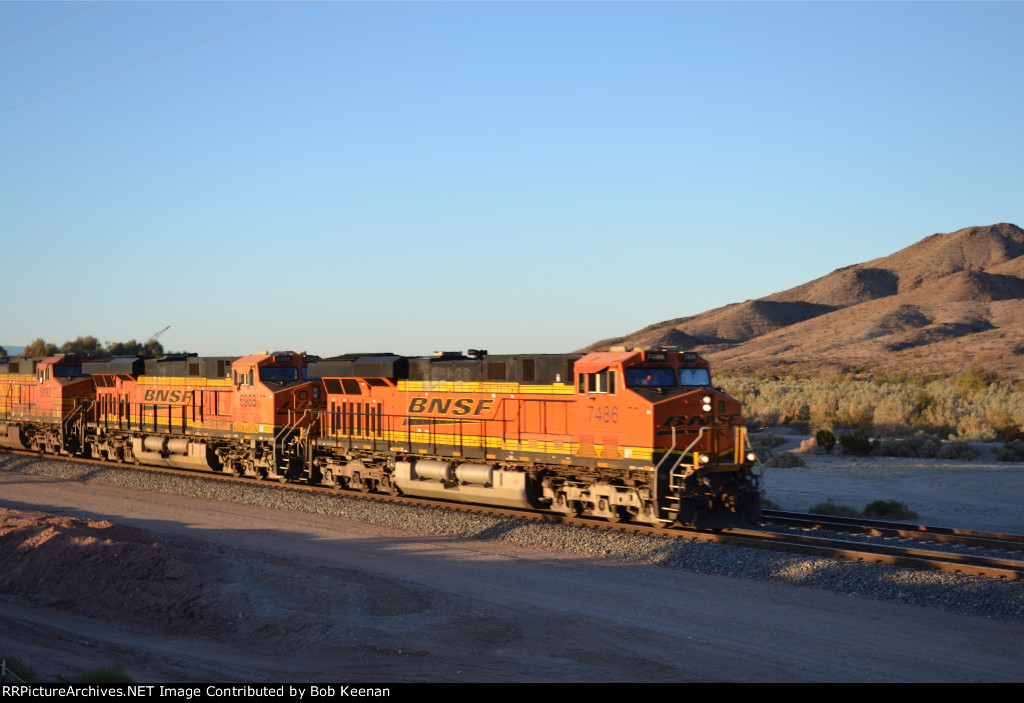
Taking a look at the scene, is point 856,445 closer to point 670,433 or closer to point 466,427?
point 466,427

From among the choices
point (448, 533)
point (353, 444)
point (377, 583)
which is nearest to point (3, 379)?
point (353, 444)

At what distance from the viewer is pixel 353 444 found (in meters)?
24.1

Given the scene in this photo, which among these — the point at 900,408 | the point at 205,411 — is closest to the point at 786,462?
the point at 900,408

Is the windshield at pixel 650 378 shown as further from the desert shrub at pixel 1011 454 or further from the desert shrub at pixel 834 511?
the desert shrub at pixel 1011 454

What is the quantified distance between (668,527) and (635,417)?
245 cm

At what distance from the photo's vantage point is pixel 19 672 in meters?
9.12

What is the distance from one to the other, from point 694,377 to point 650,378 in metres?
1.21

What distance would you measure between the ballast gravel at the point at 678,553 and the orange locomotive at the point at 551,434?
868 mm

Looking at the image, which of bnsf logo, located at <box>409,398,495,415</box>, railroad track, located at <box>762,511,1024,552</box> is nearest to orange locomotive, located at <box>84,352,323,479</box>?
bnsf logo, located at <box>409,398,495,415</box>

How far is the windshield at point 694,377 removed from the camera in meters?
18.5

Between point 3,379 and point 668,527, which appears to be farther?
point 3,379

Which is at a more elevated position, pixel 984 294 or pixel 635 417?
pixel 984 294
